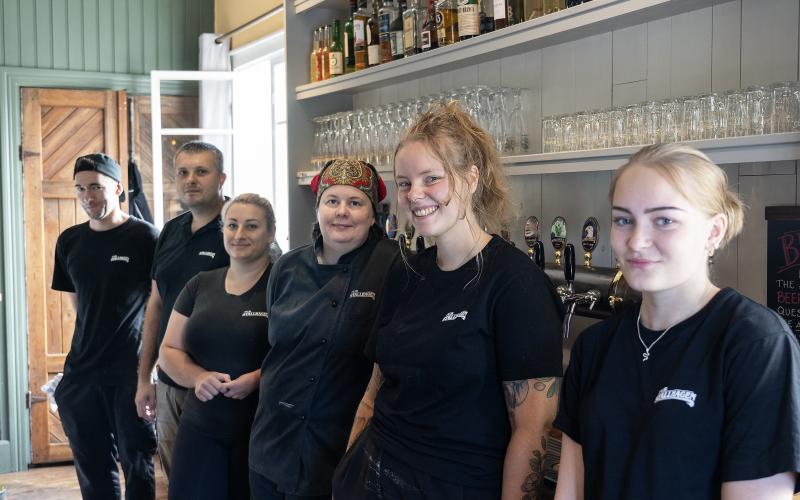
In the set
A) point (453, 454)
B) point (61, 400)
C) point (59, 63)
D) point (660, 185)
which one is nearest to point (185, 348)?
point (61, 400)

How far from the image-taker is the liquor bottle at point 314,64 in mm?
3596

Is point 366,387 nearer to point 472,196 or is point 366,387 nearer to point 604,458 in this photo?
point 472,196

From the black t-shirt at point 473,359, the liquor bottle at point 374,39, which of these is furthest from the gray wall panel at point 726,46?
the liquor bottle at point 374,39

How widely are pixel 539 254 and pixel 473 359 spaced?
0.88m

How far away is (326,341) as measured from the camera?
231 centimetres

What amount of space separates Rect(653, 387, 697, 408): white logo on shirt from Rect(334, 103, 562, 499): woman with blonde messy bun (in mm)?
379

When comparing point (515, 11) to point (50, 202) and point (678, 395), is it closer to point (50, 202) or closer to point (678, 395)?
point (678, 395)

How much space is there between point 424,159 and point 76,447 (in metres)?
2.57

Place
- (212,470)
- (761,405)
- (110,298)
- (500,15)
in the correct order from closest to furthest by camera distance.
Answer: (761,405)
(500,15)
(212,470)
(110,298)

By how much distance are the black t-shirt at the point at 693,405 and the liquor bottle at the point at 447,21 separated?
5.05 ft

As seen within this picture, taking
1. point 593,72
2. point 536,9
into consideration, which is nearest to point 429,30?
point 536,9

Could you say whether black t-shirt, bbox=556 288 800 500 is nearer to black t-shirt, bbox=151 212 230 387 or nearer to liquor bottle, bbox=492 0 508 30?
liquor bottle, bbox=492 0 508 30

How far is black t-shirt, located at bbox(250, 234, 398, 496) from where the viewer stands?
231 cm

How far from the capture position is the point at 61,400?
3.67 meters
